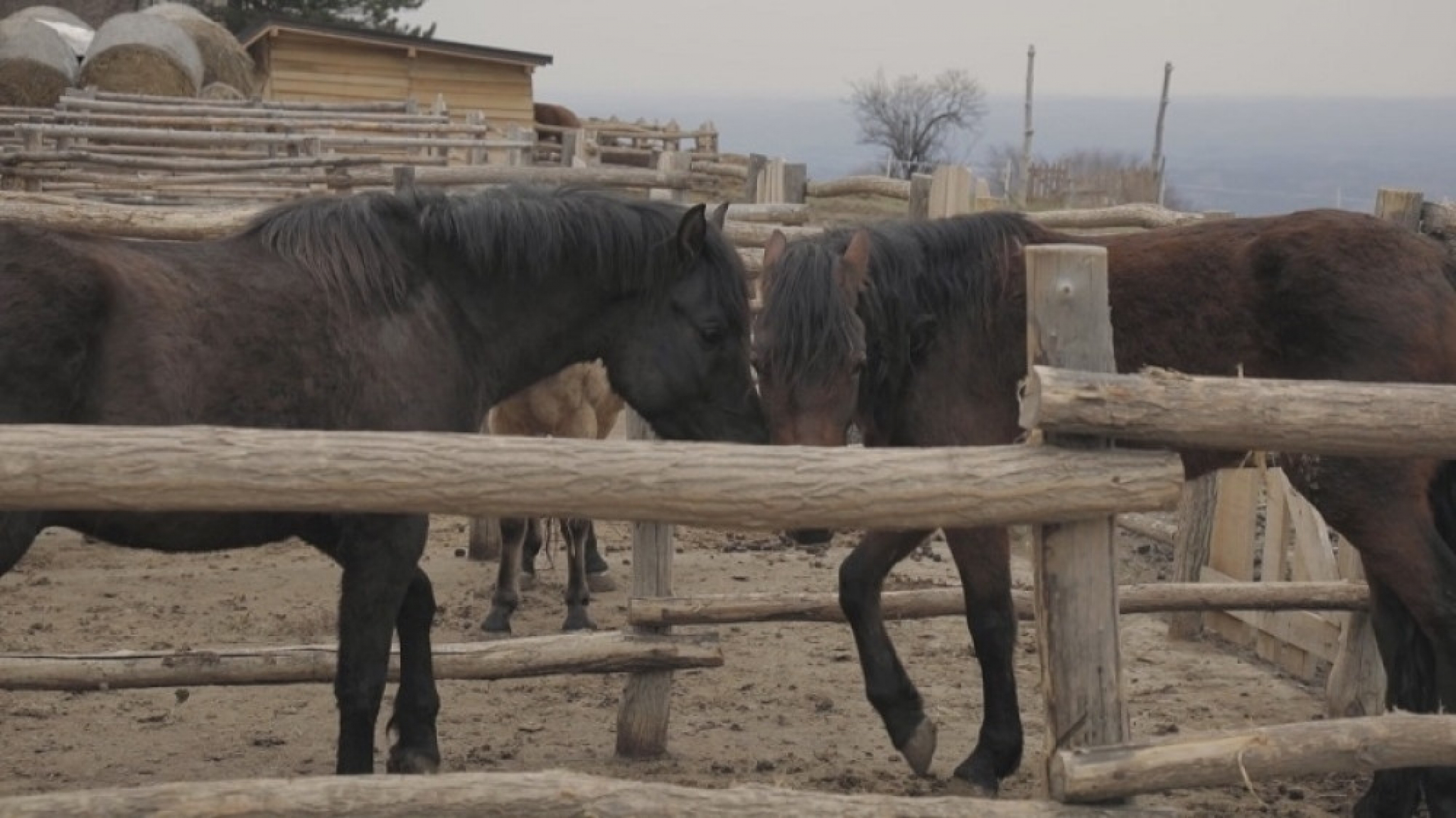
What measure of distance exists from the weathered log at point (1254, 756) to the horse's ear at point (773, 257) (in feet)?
6.37

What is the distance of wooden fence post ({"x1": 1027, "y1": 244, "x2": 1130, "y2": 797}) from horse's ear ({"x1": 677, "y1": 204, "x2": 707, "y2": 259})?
5.34 ft

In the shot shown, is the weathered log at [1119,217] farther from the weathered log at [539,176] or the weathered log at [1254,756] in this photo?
the weathered log at [1254,756]

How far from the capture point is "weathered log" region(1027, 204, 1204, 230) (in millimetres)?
7676

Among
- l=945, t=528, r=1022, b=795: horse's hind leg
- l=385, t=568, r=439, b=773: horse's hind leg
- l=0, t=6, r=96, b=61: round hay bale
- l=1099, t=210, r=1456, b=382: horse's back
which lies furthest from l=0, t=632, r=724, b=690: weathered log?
l=0, t=6, r=96, b=61: round hay bale

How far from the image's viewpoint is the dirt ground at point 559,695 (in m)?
5.20

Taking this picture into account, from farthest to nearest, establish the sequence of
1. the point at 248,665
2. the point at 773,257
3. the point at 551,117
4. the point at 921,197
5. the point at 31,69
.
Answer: the point at 551,117 < the point at 31,69 < the point at 921,197 < the point at 248,665 < the point at 773,257

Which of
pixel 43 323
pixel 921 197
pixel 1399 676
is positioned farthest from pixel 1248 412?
pixel 921 197

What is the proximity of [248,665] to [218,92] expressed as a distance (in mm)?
24574

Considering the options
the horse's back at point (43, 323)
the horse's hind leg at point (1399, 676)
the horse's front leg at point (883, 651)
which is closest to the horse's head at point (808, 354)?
the horse's front leg at point (883, 651)

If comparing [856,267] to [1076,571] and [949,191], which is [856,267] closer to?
[1076,571]

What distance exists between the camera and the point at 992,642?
4.96 m

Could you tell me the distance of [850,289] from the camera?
186 inches

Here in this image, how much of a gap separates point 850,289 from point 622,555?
4206 millimetres

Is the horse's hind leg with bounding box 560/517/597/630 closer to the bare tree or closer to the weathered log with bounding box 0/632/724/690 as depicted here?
the weathered log with bounding box 0/632/724/690
